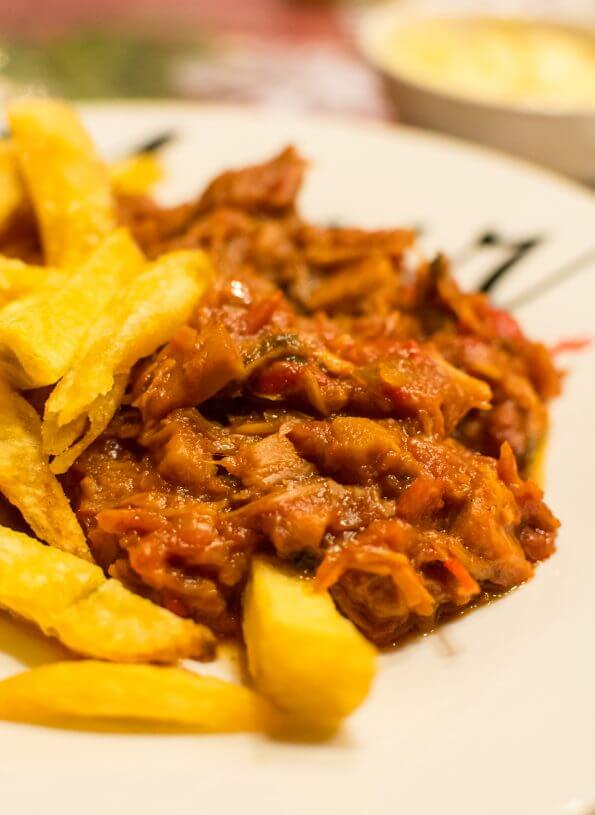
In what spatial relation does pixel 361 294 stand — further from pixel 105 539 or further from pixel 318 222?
pixel 105 539

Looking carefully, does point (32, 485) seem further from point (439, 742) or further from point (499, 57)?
point (499, 57)

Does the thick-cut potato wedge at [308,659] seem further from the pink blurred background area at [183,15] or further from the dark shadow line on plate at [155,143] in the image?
the pink blurred background area at [183,15]

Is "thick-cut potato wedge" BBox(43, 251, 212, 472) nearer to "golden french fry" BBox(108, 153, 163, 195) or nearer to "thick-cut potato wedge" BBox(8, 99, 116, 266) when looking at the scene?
"thick-cut potato wedge" BBox(8, 99, 116, 266)

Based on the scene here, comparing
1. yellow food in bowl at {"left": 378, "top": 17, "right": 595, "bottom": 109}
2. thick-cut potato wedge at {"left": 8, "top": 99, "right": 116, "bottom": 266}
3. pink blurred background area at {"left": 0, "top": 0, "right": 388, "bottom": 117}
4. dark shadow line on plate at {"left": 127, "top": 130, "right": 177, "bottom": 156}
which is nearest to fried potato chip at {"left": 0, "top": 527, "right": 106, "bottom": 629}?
thick-cut potato wedge at {"left": 8, "top": 99, "right": 116, "bottom": 266}

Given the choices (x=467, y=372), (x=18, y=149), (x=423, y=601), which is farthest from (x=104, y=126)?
(x=423, y=601)

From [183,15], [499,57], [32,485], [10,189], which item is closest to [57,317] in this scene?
[32,485]
